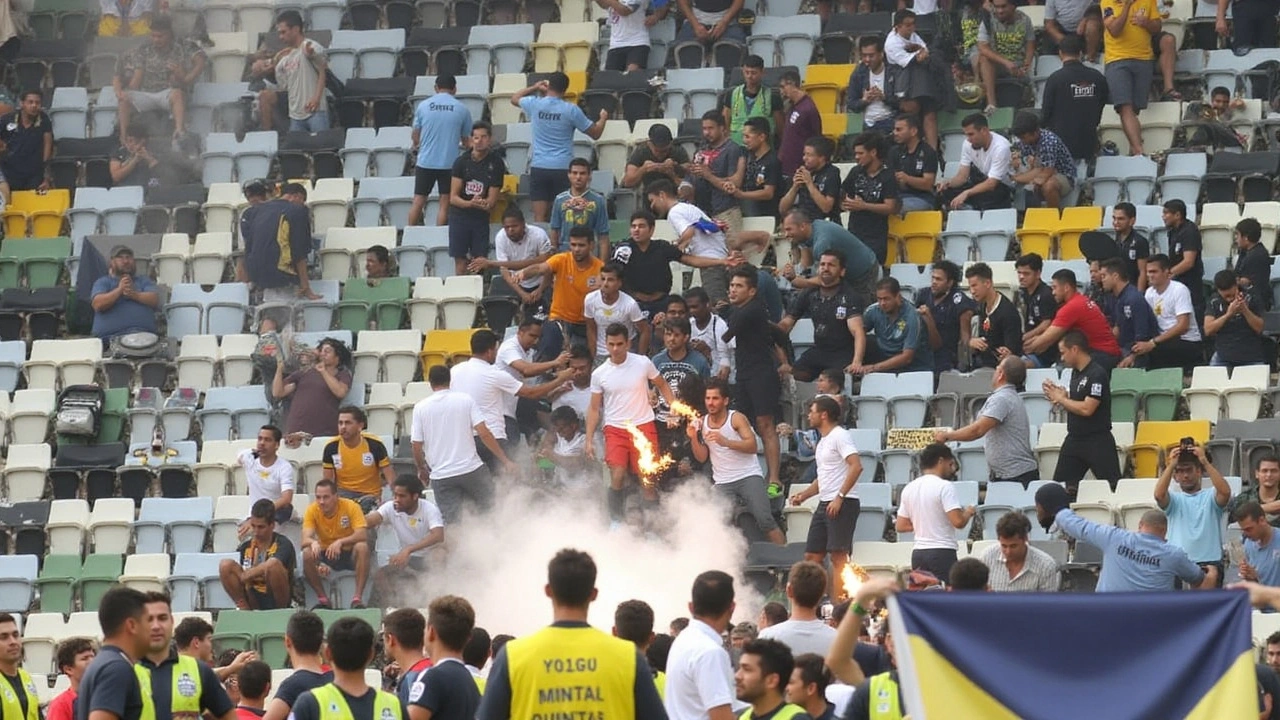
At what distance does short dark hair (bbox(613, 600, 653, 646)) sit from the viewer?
9.79 meters

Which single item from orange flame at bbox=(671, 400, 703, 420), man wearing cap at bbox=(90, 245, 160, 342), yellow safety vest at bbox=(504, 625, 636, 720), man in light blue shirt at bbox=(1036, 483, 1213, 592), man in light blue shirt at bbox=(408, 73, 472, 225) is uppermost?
man in light blue shirt at bbox=(408, 73, 472, 225)

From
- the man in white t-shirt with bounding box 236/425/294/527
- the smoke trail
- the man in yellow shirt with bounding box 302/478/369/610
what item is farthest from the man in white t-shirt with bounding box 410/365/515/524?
the man in white t-shirt with bounding box 236/425/294/527

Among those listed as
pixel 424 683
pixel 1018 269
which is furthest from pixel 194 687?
pixel 1018 269

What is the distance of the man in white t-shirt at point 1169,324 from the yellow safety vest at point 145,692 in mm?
9835

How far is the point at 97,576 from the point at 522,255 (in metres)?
4.29

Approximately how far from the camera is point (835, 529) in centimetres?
1565

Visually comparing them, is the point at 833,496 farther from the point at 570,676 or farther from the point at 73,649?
the point at 570,676

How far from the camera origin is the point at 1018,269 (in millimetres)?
17719

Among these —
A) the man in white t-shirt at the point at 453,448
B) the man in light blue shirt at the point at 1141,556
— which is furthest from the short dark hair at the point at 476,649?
the man in white t-shirt at the point at 453,448

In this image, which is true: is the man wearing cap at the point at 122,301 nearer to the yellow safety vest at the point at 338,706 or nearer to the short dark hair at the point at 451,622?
the short dark hair at the point at 451,622

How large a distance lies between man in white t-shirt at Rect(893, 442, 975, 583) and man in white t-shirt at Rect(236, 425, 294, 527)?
16.7ft

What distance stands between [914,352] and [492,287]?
150 inches

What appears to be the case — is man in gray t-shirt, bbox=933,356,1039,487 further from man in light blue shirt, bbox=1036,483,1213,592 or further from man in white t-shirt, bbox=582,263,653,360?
man in light blue shirt, bbox=1036,483,1213,592

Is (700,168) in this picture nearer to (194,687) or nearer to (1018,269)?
(1018,269)
